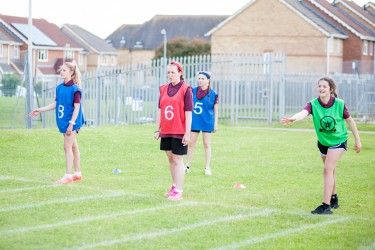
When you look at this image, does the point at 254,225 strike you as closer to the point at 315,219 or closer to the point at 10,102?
the point at 315,219

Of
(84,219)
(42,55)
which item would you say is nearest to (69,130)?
(84,219)

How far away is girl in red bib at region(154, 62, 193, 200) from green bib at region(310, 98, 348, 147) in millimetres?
1866

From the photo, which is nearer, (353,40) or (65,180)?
(65,180)

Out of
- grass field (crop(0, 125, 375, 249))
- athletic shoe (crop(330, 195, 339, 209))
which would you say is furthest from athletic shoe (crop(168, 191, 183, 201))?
athletic shoe (crop(330, 195, 339, 209))

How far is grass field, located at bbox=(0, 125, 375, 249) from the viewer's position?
862cm

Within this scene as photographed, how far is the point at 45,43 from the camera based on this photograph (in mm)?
79875

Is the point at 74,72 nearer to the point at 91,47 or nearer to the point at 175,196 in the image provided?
the point at 175,196

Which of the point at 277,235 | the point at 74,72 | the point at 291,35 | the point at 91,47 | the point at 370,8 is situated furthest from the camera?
the point at 91,47

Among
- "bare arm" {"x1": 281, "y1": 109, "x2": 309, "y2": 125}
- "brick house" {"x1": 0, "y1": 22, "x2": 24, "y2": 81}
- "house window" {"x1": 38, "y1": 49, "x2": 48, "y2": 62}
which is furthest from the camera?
"house window" {"x1": 38, "y1": 49, "x2": 48, "y2": 62}

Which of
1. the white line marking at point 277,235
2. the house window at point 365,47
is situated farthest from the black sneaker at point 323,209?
the house window at point 365,47

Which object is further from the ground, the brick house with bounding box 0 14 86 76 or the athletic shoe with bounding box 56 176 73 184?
the brick house with bounding box 0 14 86 76

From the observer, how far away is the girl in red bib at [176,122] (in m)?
11.2

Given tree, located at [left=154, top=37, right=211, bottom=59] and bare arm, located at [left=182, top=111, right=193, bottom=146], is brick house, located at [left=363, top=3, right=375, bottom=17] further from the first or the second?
bare arm, located at [left=182, top=111, right=193, bottom=146]

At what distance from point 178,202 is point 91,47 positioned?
81.3 metres
